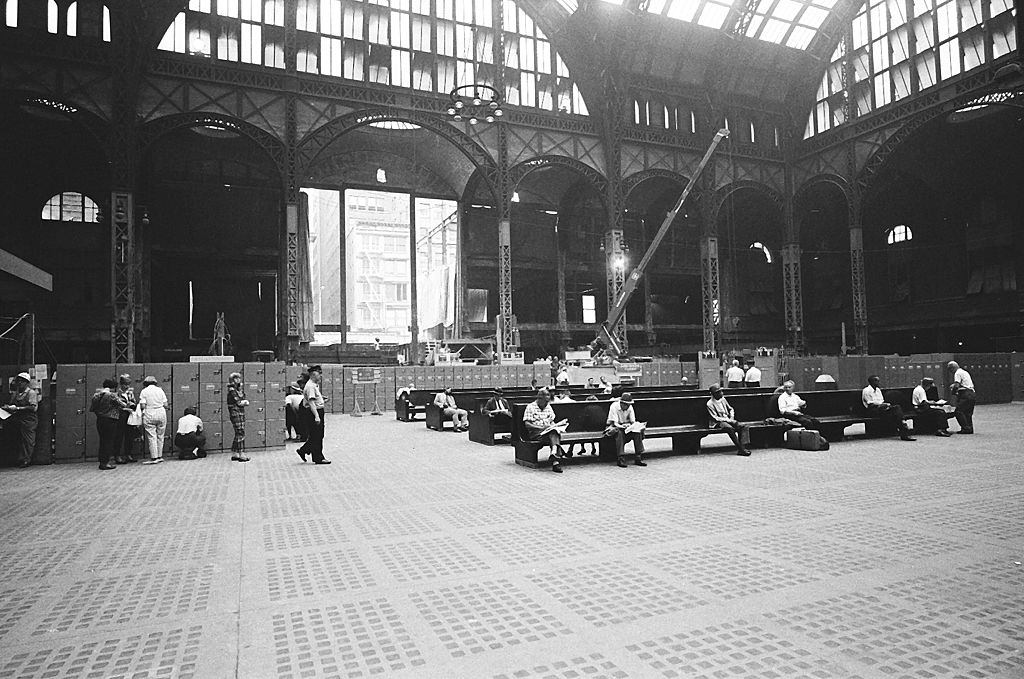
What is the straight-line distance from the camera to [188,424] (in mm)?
12594

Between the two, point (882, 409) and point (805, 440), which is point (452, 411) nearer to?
point (805, 440)

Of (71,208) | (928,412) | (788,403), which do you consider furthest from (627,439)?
(71,208)

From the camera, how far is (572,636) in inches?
153

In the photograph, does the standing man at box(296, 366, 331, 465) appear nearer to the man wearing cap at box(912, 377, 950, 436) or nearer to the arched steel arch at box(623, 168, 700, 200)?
the man wearing cap at box(912, 377, 950, 436)

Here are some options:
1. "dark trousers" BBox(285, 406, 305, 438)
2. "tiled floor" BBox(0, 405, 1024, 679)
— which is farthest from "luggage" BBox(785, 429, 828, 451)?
"dark trousers" BBox(285, 406, 305, 438)

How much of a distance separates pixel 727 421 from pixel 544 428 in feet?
12.2

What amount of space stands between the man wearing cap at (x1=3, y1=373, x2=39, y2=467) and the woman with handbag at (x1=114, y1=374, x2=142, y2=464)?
1399mm

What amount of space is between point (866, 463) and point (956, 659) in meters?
7.34

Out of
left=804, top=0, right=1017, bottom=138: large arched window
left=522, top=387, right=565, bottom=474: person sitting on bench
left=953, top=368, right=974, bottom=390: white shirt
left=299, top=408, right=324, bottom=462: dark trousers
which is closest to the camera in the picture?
left=522, top=387, right=565, bottom=474: person sitting on bench

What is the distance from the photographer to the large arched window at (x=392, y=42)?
28.1 meters

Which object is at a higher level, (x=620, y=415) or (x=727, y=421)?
(x=620, y=415)

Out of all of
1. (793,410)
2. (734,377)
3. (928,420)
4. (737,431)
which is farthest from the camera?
(734,377)

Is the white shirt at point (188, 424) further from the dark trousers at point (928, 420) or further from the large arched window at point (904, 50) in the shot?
the large arched window at point (904, 50)

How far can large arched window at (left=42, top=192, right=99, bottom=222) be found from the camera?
3061cm
